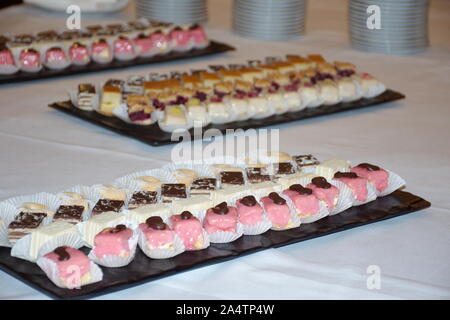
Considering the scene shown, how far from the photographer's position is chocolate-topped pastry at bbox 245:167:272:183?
2.25 metres

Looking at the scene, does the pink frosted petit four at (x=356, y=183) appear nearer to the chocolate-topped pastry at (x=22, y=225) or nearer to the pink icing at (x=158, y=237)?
the pink icing at (x=158, y=237)

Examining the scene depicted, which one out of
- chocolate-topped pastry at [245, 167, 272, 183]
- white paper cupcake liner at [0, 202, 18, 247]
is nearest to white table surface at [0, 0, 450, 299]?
white paper cupcake liner at [0, 202, 18, 247]

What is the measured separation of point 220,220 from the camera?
78.7 inches

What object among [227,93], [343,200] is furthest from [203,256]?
[227,93]

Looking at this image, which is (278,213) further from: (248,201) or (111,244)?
(111,244)

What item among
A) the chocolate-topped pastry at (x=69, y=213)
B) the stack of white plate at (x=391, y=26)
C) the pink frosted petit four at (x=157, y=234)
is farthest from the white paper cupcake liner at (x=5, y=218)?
the stack of white plate at (x=391, y=26)

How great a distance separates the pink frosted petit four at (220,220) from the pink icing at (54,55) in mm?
1929

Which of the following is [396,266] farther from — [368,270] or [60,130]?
[60,130]

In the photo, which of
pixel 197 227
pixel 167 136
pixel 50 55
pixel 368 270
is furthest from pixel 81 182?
pixel 50 55

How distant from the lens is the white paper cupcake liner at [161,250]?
75.0 inches

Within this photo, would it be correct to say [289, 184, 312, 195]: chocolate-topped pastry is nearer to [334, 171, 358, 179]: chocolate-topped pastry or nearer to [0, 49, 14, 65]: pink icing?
[334, 171, 358, 179]: chocolate-topped pastry

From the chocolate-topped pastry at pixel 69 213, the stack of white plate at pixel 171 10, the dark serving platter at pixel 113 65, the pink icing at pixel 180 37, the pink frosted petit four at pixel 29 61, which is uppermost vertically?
the stack of white plate at pixel 171 10

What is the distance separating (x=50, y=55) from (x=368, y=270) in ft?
7.29

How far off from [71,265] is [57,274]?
4 cm
